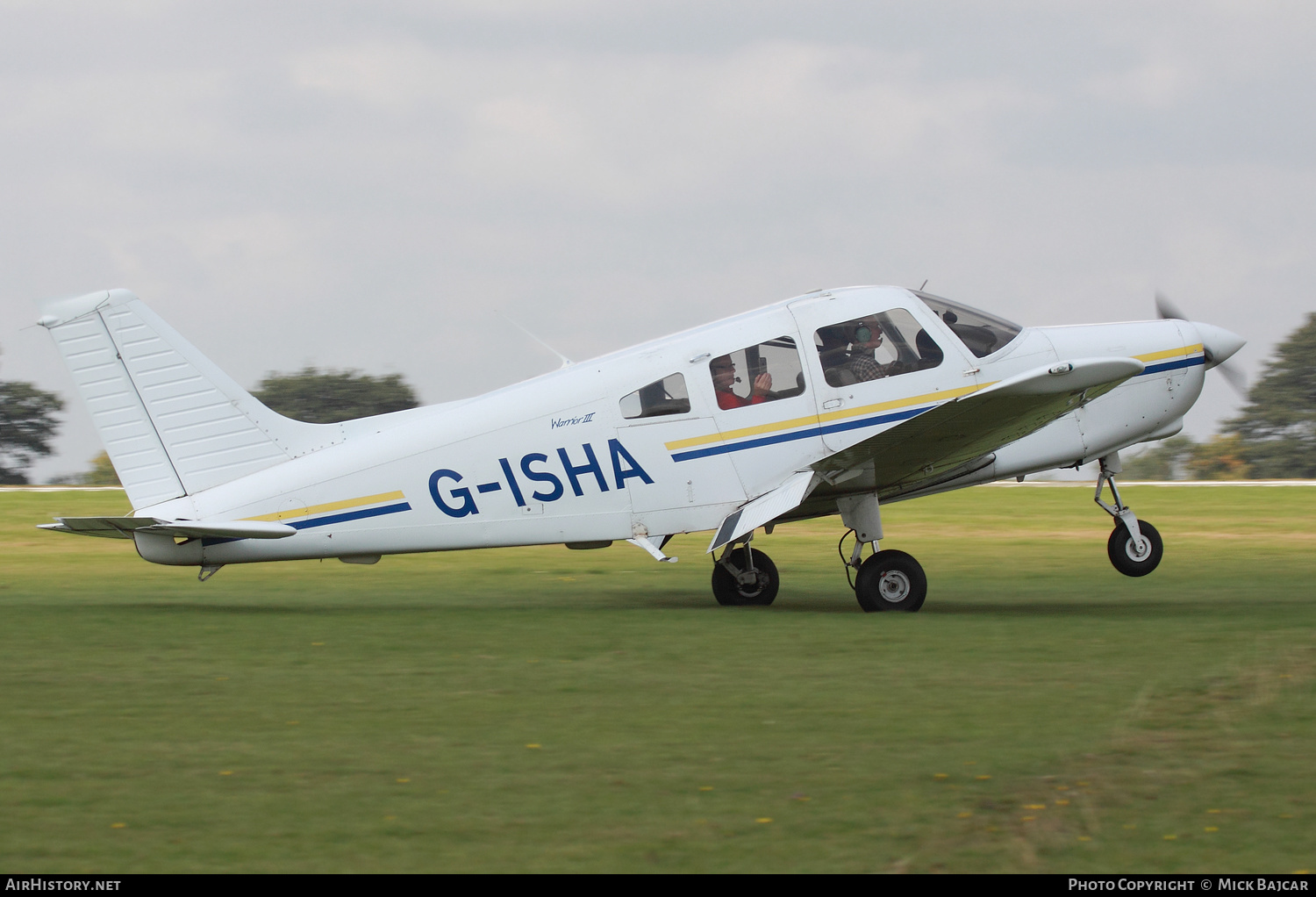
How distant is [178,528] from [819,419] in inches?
229

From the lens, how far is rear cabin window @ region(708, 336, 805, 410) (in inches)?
474

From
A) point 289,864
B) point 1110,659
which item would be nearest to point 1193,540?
point 1110,659

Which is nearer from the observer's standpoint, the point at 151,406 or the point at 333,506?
the point at 333,506

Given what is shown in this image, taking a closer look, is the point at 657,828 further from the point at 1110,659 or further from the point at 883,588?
the point at 883,588

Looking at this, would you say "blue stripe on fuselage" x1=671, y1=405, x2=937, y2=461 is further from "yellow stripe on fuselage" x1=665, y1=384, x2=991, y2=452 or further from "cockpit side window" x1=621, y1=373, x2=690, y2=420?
"cockpit side window" x1=621, y1=373, x2=690, y2=420

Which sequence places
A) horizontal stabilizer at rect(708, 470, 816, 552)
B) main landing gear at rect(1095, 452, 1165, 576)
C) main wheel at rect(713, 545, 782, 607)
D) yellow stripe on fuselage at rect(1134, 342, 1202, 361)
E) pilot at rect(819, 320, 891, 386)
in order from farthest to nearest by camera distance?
1. main landing gear at rect(1095, 452, 1165, 576)
2. main wheel at rect(713, 545, 782, 607)
3. yellow stripe on fuselage at rect(1134, 342, 1202, 361)
4. pilot at rect(819, 320, 891, 386)
5. horizontal stabilizer at rect(708, 470, 816, 552)

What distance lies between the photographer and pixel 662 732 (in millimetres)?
6887

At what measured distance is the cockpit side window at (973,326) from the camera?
1223 cm

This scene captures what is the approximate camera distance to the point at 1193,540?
65.1 feet

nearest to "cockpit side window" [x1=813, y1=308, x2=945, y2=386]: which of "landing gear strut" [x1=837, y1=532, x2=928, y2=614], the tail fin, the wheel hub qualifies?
"landing gear strut" [x1=837, y1=532, x2=928, y2=614]

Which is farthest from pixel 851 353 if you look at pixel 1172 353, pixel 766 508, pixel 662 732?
pixel 662 732

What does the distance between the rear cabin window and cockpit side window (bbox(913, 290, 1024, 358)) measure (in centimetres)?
142

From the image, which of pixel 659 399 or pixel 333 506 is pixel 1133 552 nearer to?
pixel 659 399

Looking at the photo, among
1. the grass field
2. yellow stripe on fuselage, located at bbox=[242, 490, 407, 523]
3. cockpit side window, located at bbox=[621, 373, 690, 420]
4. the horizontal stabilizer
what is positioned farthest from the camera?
cockpit side window, located at bbox=[621, 373, 690, 420]
